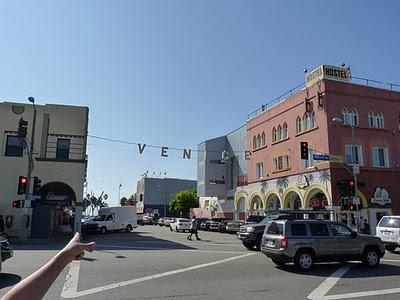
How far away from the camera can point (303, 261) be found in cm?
1420

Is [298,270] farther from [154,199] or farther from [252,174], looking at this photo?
[154,199]

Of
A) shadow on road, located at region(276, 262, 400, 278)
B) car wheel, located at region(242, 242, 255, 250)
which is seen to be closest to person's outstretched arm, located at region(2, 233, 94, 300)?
shadow on road, located at region(276, 262, 400, 278)

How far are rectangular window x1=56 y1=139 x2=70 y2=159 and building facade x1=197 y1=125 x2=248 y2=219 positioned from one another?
23.4 meters

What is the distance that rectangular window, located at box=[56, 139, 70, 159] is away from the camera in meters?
34.3

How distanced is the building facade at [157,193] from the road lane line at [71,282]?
93990 mm

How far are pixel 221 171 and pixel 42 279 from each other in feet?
188

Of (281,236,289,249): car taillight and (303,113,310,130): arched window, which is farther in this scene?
(303,113,310,130): arched window

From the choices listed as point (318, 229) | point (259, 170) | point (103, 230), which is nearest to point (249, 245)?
point (318, 229)

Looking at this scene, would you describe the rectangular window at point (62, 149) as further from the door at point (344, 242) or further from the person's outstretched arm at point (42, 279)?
the person's outstretched arm at point (42, 279)

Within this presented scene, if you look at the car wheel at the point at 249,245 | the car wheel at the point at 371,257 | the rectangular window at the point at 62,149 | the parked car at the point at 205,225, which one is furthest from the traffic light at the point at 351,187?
the rectangular window at the point at 62,149

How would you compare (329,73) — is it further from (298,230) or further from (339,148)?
(298,230)

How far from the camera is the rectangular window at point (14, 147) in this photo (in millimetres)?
33094

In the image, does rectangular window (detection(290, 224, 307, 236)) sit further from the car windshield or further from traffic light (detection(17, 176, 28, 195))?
traffic light (detection(17, 176, 28, 195))

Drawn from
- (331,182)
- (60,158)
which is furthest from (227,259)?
(60,158)
